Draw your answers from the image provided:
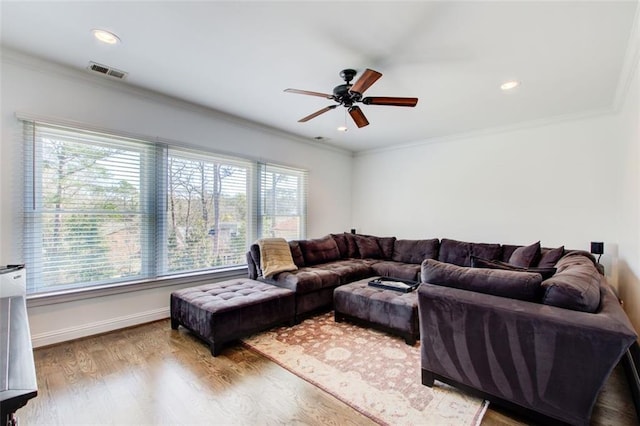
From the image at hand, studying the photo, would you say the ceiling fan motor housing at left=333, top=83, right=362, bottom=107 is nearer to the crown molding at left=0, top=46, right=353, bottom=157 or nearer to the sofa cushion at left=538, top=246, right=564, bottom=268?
the crown molding at left=0, top=46, right=353, bottom=157

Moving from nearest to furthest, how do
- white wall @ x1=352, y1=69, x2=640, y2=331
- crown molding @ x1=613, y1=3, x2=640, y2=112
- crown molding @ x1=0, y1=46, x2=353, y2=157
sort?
crown molding @ x1=613, y1=3, x2=640, y2=112
crown molding @ x1=0, y1=46, x2=353, y2=157
white wall @ x1=352, y1=69, x2=640, y2=331

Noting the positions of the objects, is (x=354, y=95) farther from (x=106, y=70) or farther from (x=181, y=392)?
(x=181, y=392)

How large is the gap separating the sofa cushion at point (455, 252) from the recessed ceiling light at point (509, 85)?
2262 millimetres

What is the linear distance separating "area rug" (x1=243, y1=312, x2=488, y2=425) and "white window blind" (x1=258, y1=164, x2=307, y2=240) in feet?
6.25

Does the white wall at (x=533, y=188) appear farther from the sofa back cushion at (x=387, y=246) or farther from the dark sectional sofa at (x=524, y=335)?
the dark sectional sofa at (x=524, y=335)

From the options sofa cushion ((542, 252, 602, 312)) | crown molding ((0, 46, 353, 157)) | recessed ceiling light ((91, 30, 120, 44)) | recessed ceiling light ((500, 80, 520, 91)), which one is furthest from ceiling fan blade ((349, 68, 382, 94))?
crown molding ((0, 46, 353, 157))

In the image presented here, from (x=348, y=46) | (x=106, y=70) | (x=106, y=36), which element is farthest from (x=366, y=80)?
(x=106, y=70)

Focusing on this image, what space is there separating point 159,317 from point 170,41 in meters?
2.97

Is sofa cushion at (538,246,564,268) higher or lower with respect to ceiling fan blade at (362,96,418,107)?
lower

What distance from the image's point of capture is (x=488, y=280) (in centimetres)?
188

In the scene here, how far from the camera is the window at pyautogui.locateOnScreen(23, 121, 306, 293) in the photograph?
8.80 feet

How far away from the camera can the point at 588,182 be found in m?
3.72

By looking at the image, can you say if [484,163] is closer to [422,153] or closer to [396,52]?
[422,153]

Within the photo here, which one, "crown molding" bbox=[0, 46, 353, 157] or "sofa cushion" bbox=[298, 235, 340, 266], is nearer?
"crown molding" bbox=[0, 46, 353, 157]
